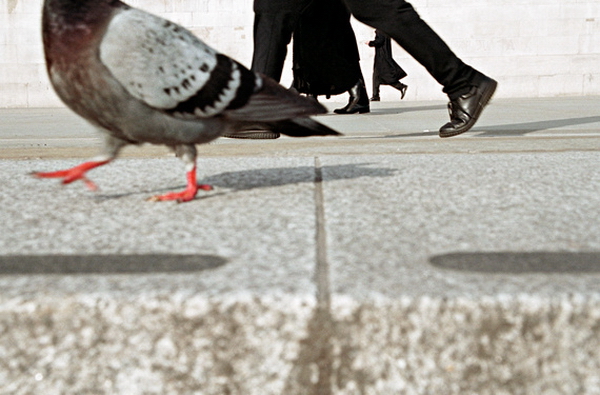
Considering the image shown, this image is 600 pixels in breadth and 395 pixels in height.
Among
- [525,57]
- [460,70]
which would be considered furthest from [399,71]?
[460,70]

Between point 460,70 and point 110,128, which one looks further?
point 460,70

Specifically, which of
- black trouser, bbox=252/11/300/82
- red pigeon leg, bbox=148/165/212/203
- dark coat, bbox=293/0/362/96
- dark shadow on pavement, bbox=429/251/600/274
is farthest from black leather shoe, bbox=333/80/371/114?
dark shadow on pavement, bbox=429/251/600/274

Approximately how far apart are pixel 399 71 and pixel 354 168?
1461cm

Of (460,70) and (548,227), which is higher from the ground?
(460,70)

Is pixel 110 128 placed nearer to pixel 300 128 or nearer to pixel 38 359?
pixel 300 128

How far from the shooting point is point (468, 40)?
19156mm

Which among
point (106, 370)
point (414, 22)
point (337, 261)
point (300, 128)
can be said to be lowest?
point (106, 370)

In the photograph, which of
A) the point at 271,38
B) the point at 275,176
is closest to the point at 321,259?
the point at 275,176

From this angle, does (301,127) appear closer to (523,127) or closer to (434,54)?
(434,54)

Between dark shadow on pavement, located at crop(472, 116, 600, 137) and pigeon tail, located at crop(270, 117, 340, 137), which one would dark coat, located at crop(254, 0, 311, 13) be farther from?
pigeon tail, located at crop(270, 117, 340, 137)

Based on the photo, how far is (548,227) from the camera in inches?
76.4

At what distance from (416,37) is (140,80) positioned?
2800 mm

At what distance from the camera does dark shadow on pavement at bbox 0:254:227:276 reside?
1562 mm

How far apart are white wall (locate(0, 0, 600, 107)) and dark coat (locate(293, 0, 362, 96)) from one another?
42.6 feet
